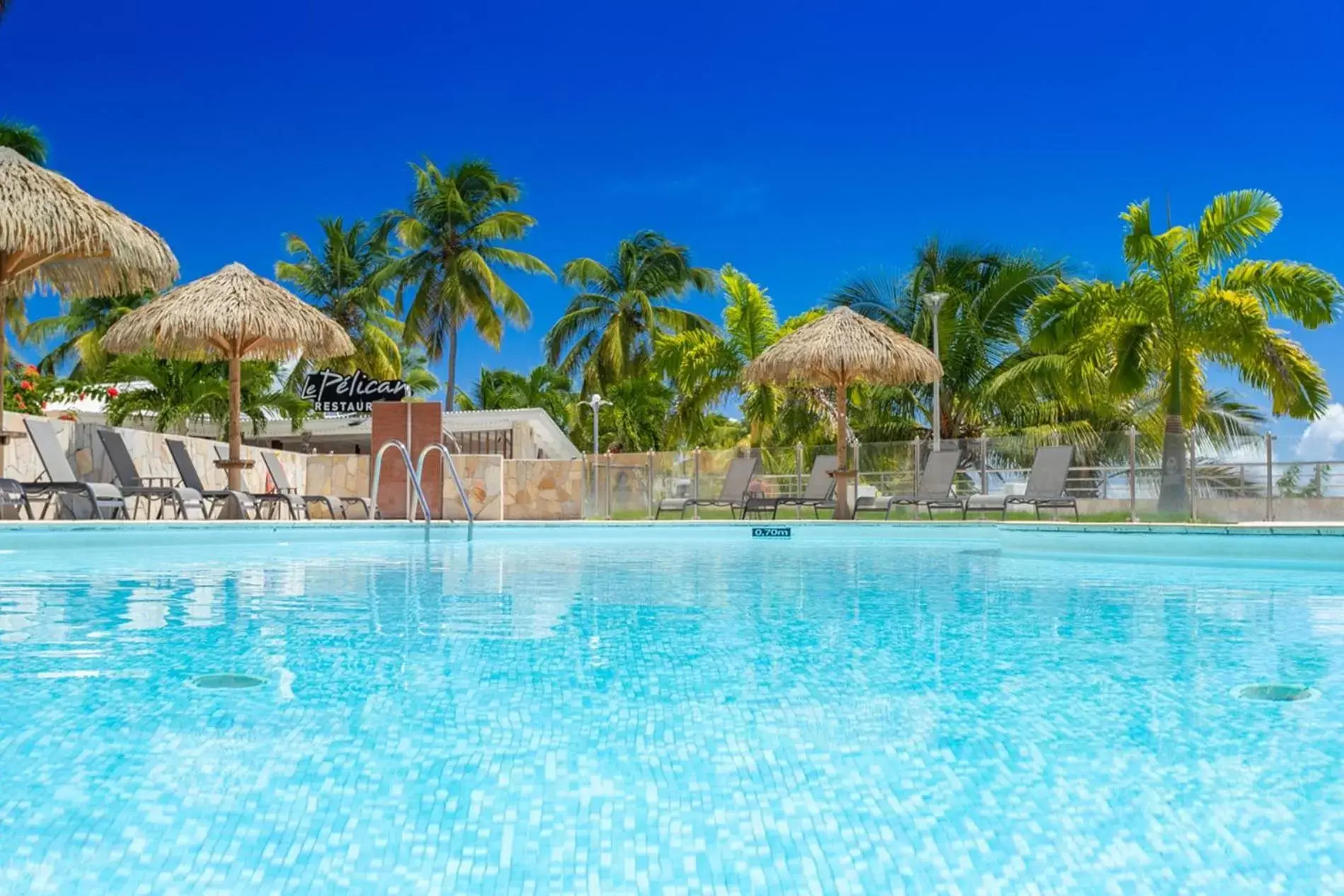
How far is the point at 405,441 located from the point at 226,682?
12.7m

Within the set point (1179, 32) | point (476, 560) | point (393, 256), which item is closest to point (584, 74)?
point (393, 256)

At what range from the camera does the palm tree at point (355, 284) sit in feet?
101

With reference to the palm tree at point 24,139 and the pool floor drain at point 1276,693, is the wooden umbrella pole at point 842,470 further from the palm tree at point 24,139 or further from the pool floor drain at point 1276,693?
the palm tree at point 24,139

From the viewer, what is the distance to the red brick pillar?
15570 millimetres

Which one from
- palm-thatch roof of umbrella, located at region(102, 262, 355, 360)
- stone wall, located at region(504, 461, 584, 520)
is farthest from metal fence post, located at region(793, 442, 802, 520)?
palm-thatch roof of umbrella, located at region(102, 262, 355, 360)

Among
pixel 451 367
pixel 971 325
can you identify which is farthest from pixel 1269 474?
pixel 451 367

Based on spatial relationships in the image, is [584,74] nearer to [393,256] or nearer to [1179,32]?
[393,256]

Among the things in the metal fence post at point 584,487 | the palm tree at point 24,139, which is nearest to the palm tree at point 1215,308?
the metal fence post at point 584,487

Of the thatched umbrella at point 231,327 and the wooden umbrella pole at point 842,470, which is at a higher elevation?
the thatched umbrella at point 231,327

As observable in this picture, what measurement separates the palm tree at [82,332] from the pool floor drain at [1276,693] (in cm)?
2936

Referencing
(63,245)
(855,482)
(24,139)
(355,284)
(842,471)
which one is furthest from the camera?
(355,284)

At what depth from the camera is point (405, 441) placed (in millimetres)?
15625

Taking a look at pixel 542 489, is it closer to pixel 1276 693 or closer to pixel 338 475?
pixel 338 475

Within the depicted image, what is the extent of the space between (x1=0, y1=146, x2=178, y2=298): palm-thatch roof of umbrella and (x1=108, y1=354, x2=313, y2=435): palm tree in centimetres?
968
